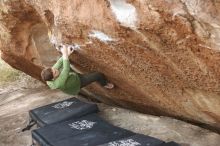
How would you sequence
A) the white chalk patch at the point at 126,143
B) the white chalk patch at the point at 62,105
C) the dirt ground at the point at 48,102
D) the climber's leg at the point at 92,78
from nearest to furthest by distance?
the white chalk patch at the point at 126,143 → the dirt ground at the point at 48,102 → the climber's leg at the point at 92,78 → the white chalk patch at the point at 62,105

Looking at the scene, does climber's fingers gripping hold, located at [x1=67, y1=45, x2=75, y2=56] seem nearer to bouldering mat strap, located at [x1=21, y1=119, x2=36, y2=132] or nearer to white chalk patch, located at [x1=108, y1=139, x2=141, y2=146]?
white chalk patch, located at [x1=108, y1=139, x2=141, y2=146]

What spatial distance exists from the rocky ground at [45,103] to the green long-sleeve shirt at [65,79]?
655mm

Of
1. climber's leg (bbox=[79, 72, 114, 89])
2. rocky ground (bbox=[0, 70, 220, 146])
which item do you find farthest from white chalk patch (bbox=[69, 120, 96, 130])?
climber's leg (bbox=[79, 72, 114, 89])

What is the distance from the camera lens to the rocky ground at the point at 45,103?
5469 mm

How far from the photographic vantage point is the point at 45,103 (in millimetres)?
7578

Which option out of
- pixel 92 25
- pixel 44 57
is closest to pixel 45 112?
pixel 44 57

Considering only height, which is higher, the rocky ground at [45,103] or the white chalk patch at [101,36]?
the white chalk patch at [101,36]

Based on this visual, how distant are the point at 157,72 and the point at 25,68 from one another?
351 centimetres

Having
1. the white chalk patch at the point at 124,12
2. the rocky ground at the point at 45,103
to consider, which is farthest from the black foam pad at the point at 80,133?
the white chalk patch at the point at 124,12

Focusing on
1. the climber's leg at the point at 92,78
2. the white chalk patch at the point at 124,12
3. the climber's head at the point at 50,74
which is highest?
the white chalk patch at the point at 124,12

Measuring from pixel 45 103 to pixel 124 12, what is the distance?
3.43 meters

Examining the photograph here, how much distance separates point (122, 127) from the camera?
6.02 meters

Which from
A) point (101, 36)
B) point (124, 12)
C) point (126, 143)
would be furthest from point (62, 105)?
point (124, 12)

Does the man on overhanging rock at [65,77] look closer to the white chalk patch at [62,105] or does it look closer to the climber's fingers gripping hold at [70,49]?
the climber's fingers gripping hold at [70,49]
